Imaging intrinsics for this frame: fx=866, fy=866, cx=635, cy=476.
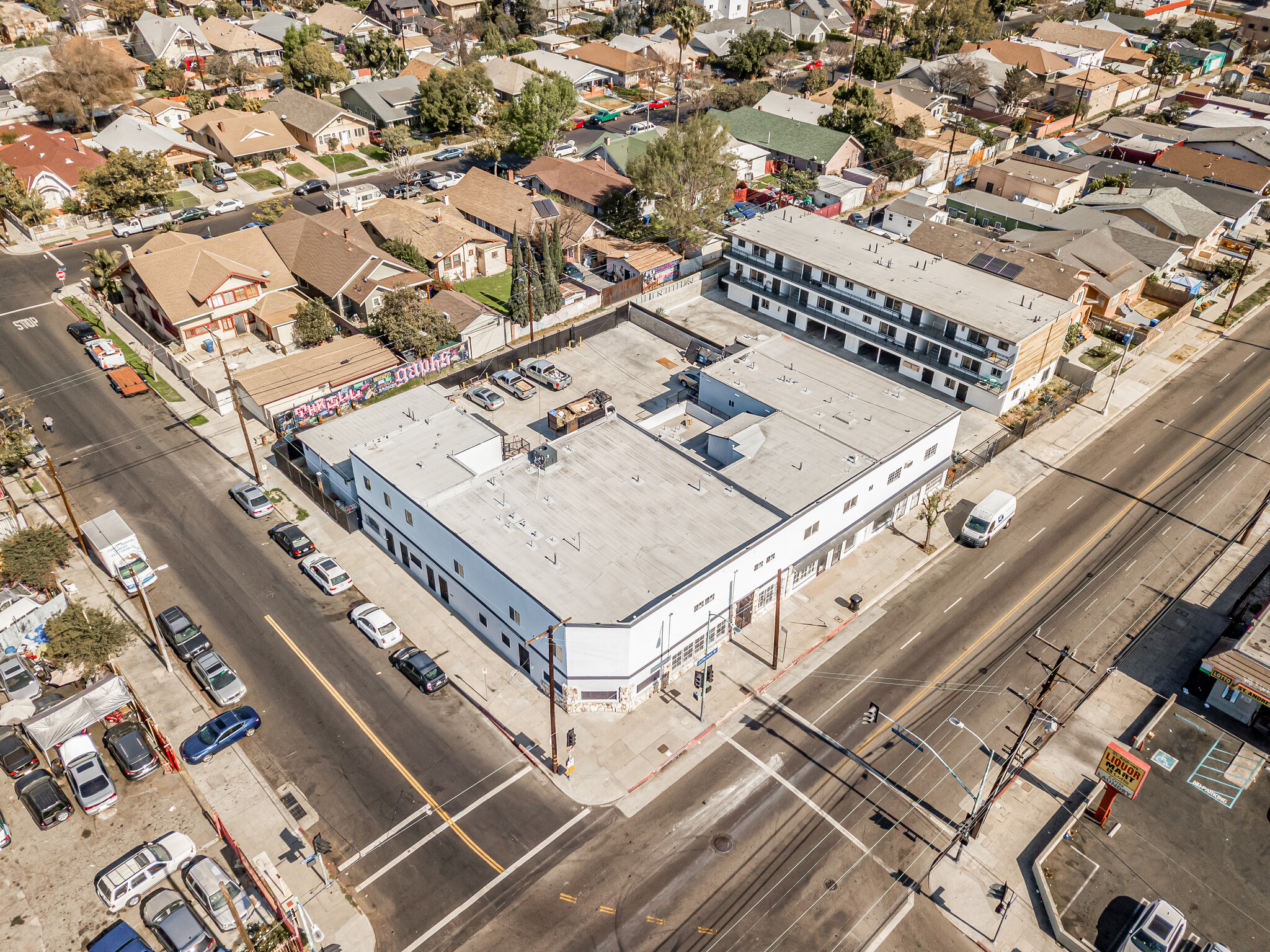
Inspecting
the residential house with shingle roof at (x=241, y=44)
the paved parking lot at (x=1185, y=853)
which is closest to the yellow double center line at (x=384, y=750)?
the paved parking lot at (x=1185, y=853)

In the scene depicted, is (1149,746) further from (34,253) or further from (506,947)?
(34,253)

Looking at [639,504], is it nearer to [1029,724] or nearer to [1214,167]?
[1029,724]

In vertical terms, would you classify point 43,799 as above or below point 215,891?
above

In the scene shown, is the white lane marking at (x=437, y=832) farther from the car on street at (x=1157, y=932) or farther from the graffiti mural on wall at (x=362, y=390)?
the graffiti mural on wall at (x=362, y=390)

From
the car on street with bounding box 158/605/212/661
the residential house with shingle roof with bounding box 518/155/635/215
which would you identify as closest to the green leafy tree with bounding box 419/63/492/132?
the residential house with shingle roof with bounding box 518/155/635/215

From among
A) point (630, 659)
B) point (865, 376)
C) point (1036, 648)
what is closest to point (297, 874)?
point (630, 659)

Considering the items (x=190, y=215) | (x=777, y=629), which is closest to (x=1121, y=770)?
(x=777, y=629)
